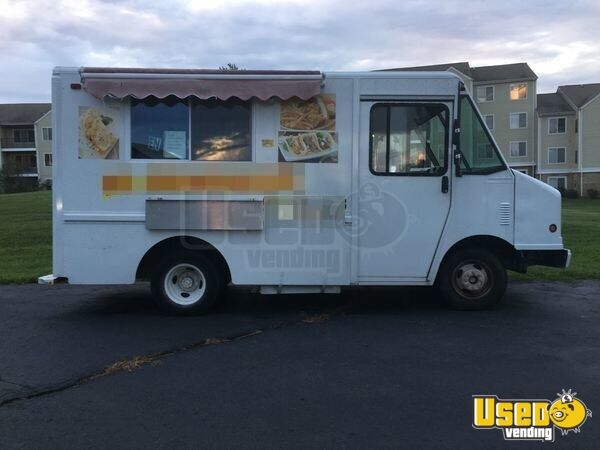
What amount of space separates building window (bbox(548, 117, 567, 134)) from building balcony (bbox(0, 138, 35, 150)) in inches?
2144

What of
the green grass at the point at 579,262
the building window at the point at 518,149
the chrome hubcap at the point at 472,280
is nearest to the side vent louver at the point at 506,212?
the chrome hubcap at the point at 472,280

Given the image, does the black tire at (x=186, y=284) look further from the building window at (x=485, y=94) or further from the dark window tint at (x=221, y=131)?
the building window at (x=485, y=94)

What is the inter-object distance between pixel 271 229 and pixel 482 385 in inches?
124

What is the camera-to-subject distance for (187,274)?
A: 7.06 metres

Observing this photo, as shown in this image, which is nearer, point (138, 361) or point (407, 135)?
point (138, 361)

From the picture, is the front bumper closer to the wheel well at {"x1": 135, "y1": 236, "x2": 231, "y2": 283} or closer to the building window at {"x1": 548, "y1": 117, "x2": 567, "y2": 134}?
the wheel well at {"x1": 135, "y1": 236, "x2": 231, "y2": 283}

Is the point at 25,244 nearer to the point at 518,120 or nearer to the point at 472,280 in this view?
the point at 472,280

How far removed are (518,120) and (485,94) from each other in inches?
158

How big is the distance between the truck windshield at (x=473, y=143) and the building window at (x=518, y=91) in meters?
50.0

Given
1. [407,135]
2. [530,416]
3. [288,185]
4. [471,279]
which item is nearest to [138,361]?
[288,185]

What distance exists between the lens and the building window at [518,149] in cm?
5428

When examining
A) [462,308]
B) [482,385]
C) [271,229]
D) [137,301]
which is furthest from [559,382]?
[137,301]

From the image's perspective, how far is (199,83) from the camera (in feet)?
21.6

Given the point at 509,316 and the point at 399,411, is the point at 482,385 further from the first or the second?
the point at 509,316
